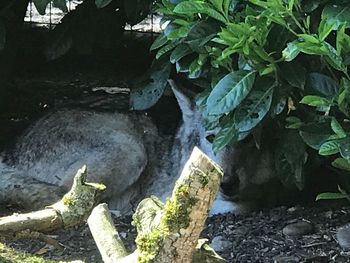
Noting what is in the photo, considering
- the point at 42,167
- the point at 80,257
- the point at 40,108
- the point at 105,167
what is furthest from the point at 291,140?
the point at 40,108

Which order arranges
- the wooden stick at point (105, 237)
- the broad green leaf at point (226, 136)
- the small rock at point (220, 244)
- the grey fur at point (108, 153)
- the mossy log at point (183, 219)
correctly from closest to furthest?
the mossy log at point (183, 219) → the wooden stick at point (105, 237) → the broad green leaf at point (226, 136) → the small rock at point (220, 244) → the grey fur at point (108, 153)

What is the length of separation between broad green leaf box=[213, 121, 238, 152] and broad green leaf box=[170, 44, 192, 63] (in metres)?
0.45

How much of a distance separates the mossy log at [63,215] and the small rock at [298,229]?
1905 millimetres

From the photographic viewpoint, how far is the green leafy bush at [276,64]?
3.21m

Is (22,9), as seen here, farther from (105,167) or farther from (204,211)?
(204,211)

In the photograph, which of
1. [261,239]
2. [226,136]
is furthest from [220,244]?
[226,136]

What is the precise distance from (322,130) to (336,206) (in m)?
1.35

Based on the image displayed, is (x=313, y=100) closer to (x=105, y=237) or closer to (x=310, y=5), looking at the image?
(x=310, y=5)

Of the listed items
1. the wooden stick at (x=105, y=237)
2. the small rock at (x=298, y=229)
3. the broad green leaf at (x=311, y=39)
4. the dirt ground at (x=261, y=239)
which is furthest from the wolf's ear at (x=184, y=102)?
the wooden stick at (x=105, y=237)

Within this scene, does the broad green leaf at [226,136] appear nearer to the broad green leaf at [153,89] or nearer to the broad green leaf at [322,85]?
the broad green leaf at [322,85]

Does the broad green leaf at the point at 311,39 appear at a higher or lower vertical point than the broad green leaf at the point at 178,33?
higher

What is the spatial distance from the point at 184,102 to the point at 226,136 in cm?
171

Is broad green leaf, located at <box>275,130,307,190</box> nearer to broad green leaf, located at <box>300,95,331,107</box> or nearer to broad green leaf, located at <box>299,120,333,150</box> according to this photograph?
broad green leaf, located at <box>299,120,333,150</box>

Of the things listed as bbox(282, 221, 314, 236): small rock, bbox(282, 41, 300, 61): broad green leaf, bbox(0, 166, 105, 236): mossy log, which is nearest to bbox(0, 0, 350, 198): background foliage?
bbox(282, 41, 300, 61): broad green leaf
